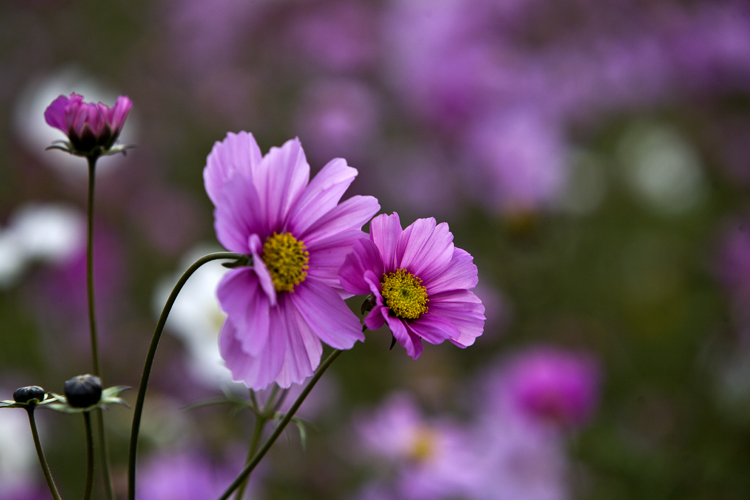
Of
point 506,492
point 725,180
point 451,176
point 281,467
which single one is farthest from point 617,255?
point 281,467

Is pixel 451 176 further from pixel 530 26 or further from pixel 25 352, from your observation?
pixel 25 352

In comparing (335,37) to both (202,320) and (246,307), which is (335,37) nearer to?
(202,320)

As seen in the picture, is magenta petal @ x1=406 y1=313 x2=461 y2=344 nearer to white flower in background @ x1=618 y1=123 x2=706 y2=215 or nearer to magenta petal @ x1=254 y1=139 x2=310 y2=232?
magenta petal @ x1=254 y1=139 x2=310 y2=232

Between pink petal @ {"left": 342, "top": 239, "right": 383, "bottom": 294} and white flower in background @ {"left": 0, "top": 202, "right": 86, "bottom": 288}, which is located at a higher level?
pink petal @ {"left": 342, "top": 239, "right": 383, "bottom": 294}

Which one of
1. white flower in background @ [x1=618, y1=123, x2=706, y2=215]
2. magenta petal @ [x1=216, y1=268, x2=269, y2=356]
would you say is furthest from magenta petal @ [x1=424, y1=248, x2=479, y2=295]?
white flower in background @ [x1=618, y1=123, x2=706, y2=215]

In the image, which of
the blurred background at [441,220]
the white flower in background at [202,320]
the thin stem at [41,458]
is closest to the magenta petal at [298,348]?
the thin stem at [41,458]

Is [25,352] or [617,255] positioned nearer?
[25,352]
